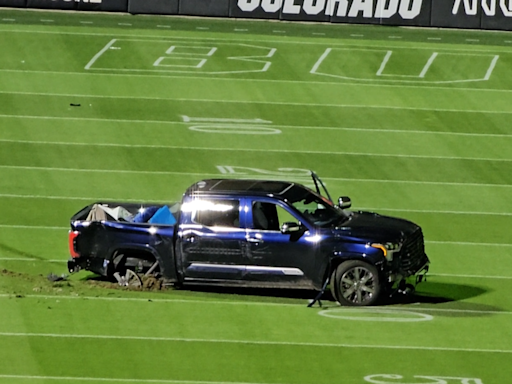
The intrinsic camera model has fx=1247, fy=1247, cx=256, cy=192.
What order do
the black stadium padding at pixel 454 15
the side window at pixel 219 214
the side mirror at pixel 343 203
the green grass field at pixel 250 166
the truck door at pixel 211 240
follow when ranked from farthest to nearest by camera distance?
1. the black stadium padding at pixel 454 15
2. the side mirror at pixel 343 203
3. the side window at pixel 219 214
4. the truck door at pixel 211 240
5. the green grass field at pixel 250 166

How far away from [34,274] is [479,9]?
66.7 ft

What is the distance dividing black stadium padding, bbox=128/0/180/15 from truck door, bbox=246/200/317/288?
20179 millimetres

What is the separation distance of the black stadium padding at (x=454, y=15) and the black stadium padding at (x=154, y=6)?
716 cm

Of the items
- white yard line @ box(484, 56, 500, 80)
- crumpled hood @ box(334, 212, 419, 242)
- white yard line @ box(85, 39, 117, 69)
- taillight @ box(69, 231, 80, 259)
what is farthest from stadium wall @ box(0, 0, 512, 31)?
crumpled hood @ box(334, 212, 419, 242)

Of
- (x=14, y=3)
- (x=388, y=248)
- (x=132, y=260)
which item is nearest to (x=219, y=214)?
(x=132, y=260)

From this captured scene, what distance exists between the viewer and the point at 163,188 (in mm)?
21953

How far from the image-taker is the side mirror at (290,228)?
597 inches

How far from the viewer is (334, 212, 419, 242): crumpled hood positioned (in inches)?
591

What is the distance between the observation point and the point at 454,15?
34062 mm

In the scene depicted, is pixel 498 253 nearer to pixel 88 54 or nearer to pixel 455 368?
pixel 455 368

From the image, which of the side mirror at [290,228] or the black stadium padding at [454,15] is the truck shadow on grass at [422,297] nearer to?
the side mirror at [290,228]

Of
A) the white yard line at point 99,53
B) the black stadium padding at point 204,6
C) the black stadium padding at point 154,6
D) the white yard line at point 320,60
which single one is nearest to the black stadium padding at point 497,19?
the white yard line at point 320,60

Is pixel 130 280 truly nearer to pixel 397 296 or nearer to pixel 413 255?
pixel 397 296

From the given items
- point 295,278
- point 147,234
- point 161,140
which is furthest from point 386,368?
point 161,140
